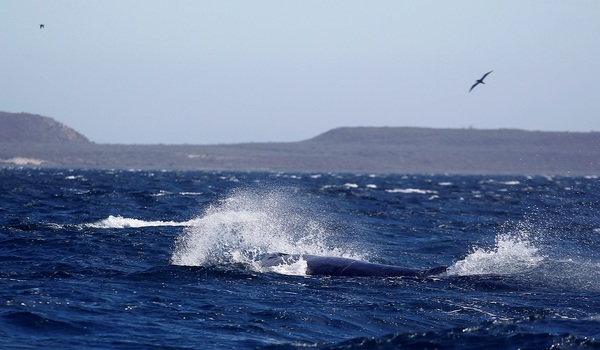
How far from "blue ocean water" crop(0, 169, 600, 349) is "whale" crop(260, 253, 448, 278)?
415 mm

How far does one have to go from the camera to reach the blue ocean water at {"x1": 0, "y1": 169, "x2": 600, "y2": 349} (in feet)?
47.5

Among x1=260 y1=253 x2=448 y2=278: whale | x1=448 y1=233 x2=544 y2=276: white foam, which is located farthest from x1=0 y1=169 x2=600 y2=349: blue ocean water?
x1=260 y1=253 x2=448 y2=278: whale

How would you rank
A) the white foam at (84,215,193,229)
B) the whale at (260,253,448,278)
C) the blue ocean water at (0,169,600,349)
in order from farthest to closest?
the white foam at (84,215,193,229) < the whale at (260,253,448,278) < the blue ocean water at (0,169,600,349)

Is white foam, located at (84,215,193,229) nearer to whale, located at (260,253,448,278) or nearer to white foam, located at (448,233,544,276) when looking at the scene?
whale, located at (260,253,448,278)

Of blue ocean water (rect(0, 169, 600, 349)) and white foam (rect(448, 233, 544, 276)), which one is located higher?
white foam (rect(448, 233, 544, 276))

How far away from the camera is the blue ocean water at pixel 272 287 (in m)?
14.5

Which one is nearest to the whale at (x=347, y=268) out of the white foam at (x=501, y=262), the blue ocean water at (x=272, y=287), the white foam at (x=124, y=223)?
the blue ocean water at (x=272, y=287)

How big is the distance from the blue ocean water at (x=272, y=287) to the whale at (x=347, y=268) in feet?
1.36

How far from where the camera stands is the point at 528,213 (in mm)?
46969

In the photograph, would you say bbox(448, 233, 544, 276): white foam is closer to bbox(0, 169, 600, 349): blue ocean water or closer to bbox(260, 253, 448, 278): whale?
bbox(0, 169, 600, 349): blue ocean water

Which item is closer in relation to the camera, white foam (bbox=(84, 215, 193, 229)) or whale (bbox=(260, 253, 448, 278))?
whale (bbox=(260, 253, 448, 278))

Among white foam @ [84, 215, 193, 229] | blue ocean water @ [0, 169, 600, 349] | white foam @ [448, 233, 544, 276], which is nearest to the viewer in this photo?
blue ocean water @ [0, 169, 600, 349]

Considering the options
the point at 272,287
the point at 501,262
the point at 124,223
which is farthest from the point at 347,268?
Result: the point at 124,223

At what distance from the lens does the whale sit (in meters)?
20.9
